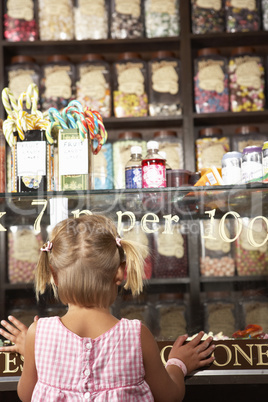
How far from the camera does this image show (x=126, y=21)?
235 centimetres

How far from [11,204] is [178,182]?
0.50 metres

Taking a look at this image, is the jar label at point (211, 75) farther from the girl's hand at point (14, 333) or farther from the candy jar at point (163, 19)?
the girl's hand at point (14, 333)

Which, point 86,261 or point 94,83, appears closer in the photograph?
point 86,261

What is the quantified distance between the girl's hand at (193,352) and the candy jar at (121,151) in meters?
1.03

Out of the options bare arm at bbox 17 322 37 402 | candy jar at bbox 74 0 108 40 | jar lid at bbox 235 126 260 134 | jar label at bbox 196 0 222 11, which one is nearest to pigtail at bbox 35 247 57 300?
bare arm at bbox 17 322 37 402

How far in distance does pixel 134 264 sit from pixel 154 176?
0.30m

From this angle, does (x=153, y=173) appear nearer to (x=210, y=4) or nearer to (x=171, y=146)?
(x=171, y=146)

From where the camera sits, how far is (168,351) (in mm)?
1365

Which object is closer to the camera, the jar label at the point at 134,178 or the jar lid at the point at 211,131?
the jar label at the point at 134,178

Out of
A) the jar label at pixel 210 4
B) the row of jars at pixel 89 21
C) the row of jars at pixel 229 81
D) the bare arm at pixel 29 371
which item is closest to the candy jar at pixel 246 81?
the row of jars at pixel 229 81

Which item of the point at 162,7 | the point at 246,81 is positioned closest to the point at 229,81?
the point at 246,81

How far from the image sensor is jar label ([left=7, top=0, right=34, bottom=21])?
2342mm

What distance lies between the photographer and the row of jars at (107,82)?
231cm

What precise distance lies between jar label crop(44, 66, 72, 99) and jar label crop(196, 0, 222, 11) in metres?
0.69
